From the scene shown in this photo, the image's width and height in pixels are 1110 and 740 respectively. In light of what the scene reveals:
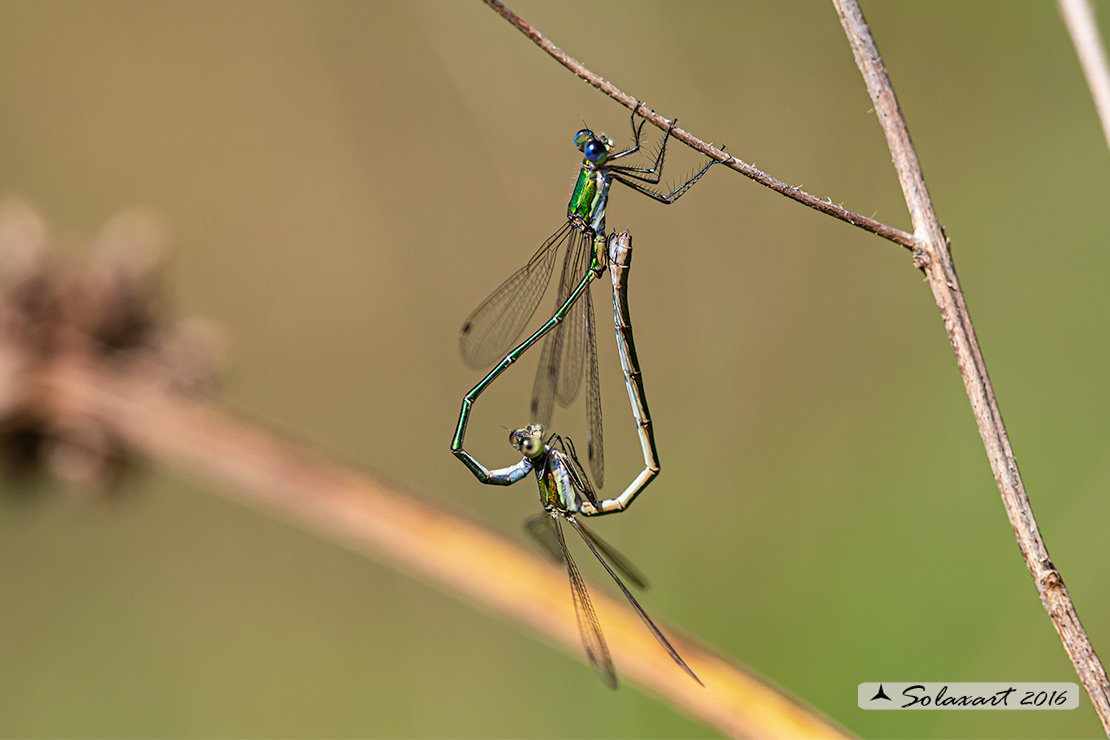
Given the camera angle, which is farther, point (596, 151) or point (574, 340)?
point (574, 340)

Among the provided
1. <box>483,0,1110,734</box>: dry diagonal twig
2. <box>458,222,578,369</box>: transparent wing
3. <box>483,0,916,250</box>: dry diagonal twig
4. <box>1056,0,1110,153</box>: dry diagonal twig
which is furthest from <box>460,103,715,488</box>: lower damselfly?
<box>1056,0,1110,153</box>: dry diagonal twig

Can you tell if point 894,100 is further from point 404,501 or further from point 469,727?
point 469,727

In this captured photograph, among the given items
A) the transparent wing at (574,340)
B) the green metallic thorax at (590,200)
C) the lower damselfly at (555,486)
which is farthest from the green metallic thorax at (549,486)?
the green metallic thorax at (590,200)

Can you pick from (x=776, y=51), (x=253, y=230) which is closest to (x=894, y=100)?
(x=776, y=51)

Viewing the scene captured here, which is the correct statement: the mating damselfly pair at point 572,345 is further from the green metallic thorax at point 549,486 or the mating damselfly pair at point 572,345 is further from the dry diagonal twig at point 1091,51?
the dry diagonal twig at point 1091,51

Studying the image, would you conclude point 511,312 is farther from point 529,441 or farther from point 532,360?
point 532,360

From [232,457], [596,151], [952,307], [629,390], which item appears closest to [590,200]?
[596,151]

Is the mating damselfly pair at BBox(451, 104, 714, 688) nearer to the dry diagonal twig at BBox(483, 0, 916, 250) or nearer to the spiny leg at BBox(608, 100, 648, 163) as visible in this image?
the spiny leg at BBox(608, 100, 648, 163)
